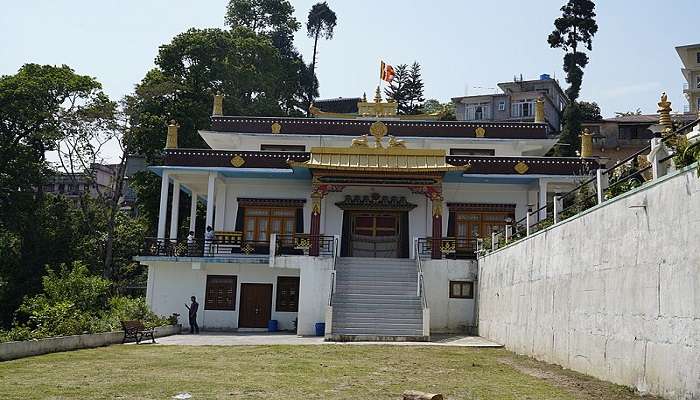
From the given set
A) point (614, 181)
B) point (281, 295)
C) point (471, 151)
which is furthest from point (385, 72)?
A: point (614, 181)

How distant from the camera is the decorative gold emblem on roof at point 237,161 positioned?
23.7 m

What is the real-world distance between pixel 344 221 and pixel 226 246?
444 cm

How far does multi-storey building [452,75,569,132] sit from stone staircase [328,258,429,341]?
36508mm

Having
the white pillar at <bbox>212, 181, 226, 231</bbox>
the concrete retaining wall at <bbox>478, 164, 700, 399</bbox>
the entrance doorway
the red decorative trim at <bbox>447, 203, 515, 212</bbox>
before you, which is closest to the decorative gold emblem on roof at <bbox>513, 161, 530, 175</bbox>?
the red decorative trim at <bbox>447, 203, 515, 212</bbox>

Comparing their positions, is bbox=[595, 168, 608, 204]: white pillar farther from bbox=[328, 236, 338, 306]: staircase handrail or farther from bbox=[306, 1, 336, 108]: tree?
bbox=[306, 1, 336, 108]: tree

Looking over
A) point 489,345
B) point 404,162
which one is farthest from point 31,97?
point 489,345

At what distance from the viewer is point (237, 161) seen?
23.8 metres

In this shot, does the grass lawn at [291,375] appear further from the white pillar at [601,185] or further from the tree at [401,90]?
the tree at [401,90]

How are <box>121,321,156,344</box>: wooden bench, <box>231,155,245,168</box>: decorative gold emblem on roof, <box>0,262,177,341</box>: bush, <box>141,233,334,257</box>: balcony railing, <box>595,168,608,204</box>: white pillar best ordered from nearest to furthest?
<box>595,168,608,204</box>: white pillar
<box>0,262,177,341</box>: bush
<box>121,321,156,344</box>: wooden bench
<box>141,233,334,257</box>: balcony railing
<box>231,155,245,168</box>: decorative gold emblem on roof


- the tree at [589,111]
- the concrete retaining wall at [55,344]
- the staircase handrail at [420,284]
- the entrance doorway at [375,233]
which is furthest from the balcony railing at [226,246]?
the tree at [589,111]

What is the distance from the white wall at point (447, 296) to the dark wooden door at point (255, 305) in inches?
226

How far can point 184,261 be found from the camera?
73.6ft

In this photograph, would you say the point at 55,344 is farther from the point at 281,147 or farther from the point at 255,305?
the point at 281,147

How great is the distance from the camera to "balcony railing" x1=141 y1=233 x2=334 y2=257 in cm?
2269
